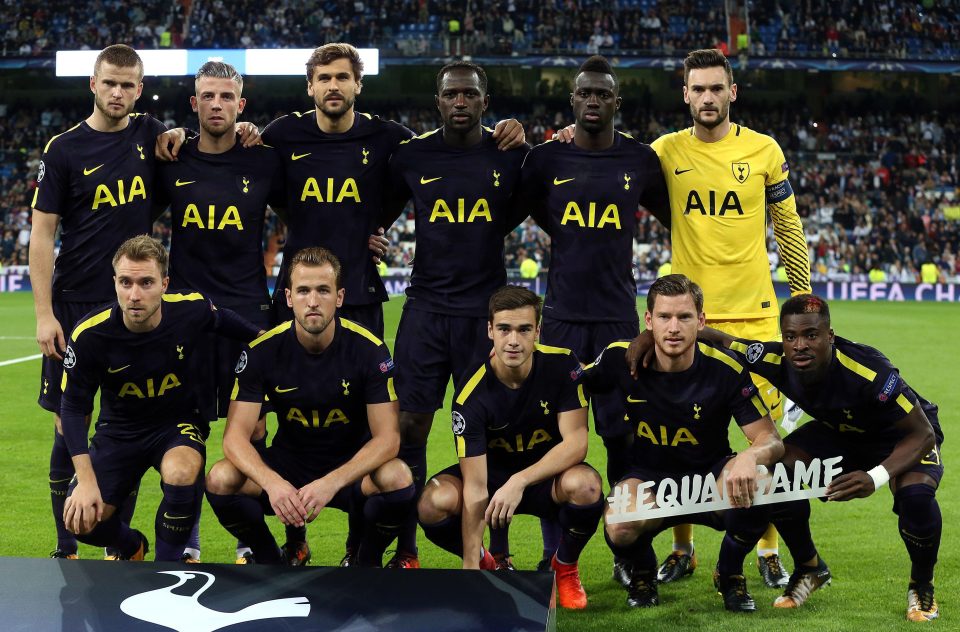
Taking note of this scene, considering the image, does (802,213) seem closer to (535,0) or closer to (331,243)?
(535,0)

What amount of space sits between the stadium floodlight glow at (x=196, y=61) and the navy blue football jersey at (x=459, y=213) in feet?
83.3

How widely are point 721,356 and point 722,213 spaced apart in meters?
0.85

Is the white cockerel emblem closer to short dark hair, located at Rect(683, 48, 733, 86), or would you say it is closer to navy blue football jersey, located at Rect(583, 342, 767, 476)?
navy blue football jersey, located at Rect(583, 342, 767, 476)

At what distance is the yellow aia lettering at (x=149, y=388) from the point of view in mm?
4969

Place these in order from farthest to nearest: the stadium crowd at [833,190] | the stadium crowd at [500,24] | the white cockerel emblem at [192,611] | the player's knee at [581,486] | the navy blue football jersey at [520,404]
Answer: the stadium crowd at [500,24] → the stadium crowd at [833,190] → the navy blue football jersey at [520,404] → the player's knee at [581,486] → the white cockerel emblem at [192,611]

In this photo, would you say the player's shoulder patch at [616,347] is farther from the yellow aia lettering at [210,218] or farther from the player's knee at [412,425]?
the yellow aia lettering at [210,218]

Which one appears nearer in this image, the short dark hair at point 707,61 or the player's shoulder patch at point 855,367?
the player's shoulder patch at point 855,367

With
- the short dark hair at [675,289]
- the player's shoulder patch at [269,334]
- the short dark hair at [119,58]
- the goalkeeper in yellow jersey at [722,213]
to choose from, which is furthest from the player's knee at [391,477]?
the short dark hair at [119,58]

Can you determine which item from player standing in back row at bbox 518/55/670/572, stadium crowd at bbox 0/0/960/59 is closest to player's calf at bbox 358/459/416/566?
player standing in back row at bbox 518/55/670/572

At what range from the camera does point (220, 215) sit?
17.4ft

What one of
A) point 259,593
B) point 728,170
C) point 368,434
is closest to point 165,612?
point 259,593

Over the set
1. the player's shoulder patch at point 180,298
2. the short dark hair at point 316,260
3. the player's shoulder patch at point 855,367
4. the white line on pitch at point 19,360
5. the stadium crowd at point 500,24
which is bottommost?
the white line on pitch at point 19,360

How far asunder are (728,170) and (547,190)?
85 cm

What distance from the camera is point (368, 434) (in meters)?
4.98
